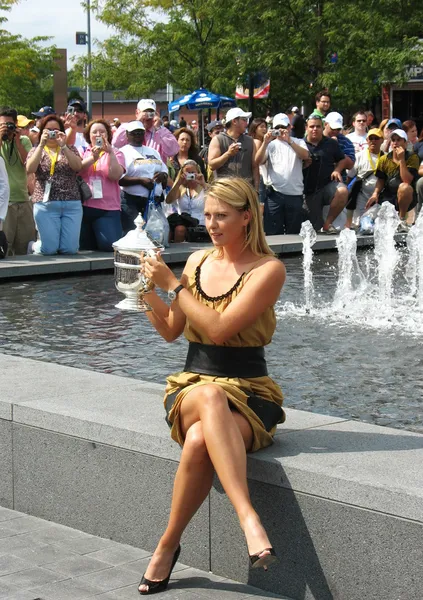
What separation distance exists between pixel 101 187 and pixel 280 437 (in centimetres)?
1001

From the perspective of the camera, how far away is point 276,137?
54.9 ft

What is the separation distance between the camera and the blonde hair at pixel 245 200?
462 cm

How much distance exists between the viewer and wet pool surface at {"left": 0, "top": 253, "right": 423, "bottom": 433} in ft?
21.8

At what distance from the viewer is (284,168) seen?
1667 centimetres

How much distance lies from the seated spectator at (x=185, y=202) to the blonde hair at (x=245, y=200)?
416 inches

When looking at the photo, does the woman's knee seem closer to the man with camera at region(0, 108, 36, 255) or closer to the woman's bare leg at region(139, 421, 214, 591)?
the woman's bare leg at region(139, 421, 214, 591)

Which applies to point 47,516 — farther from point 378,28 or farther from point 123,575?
point 378,28

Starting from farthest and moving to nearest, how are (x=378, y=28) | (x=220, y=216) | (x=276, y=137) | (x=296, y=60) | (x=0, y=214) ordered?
(x=296, y=60)
(x=378, y=28)
(x=276, y=137)
(x=0, y=214)
(x=220, y=216)

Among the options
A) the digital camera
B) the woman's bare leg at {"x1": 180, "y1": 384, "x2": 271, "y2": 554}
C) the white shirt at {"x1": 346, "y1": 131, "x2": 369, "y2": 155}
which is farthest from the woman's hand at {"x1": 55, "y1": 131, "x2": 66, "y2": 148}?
the woman's bare leg at {"x1": 180, "y1": 384, "x2": 271, "y2": 554}

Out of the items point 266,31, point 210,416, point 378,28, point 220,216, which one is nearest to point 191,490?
point 210,416

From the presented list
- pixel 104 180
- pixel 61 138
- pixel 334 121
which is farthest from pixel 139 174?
pixel 334 121

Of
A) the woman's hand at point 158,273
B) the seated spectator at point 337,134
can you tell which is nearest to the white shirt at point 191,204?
the seated spectator at point 337,134

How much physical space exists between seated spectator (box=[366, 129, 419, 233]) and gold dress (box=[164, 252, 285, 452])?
13.4m

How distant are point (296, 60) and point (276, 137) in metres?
14.8
